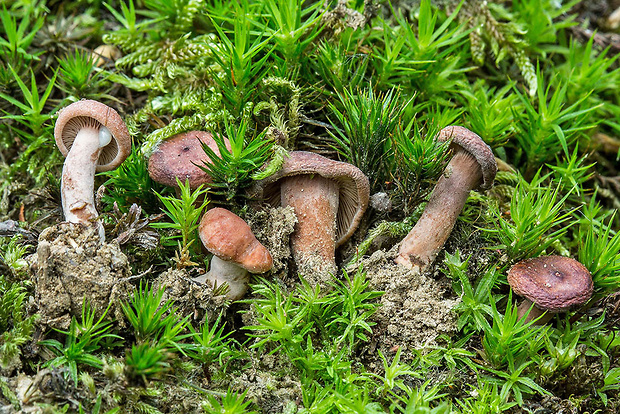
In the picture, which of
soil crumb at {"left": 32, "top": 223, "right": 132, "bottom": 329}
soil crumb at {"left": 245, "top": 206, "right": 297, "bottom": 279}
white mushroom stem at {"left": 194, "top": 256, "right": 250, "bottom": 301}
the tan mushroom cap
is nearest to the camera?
soil crumb at {"left": 32, "top": 223, "right": 132, "bottom": 329}

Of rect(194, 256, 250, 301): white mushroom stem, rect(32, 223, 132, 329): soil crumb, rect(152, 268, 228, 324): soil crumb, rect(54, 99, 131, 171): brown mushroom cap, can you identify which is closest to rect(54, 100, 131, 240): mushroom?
rect(54, 99, 131, 171): brown mushroom cap

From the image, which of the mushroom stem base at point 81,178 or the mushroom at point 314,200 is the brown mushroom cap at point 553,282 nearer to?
the mushroom at point 314,200

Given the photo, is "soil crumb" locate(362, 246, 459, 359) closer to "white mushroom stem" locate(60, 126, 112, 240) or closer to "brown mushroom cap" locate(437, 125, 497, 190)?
"brown mushroom cap" locate(437, 125, 497, 190)

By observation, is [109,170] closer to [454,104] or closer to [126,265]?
[126,265]

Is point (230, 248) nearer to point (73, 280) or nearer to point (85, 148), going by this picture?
point (73, 280)

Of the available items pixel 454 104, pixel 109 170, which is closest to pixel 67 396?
pixel 109 170

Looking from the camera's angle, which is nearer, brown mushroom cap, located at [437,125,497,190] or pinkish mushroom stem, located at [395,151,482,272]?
brown mushroom cap, located at [437,125,497,190]
